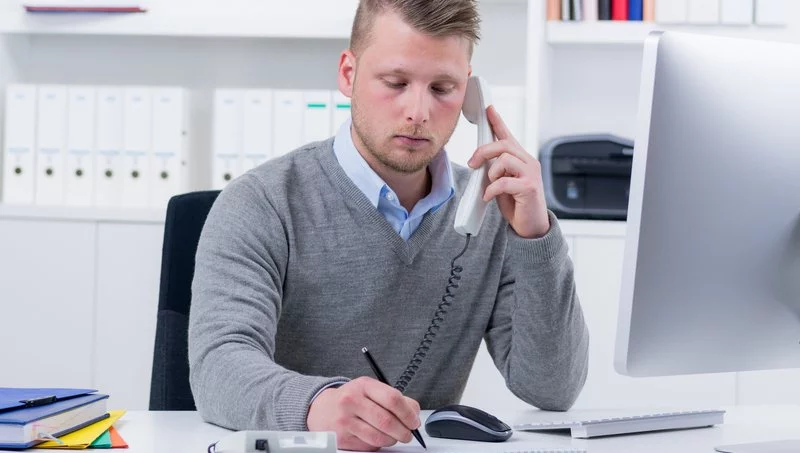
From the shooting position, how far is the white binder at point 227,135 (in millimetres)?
2803

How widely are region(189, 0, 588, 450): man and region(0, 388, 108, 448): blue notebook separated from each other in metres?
0.14

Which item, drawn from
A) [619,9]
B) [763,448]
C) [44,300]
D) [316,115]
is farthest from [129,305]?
[763,448]

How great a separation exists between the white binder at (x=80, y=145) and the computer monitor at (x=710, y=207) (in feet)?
6.86

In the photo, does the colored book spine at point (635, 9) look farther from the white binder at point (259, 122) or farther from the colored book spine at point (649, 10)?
the white binder at point (259, 122)

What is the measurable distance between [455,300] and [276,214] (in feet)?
1.01

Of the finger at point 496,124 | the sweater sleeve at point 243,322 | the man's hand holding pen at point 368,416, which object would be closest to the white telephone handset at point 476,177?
the finger at point 496,124

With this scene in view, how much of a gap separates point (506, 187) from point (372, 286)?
0.27 metres

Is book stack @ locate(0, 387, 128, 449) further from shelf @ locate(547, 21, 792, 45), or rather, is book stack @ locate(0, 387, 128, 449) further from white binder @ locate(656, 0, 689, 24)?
white binder @ locate(656, 0, 689, 24)

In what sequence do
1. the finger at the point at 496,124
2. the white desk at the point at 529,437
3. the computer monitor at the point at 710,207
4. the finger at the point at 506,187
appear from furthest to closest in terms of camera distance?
the finger at the point at 496,124
the finger at the point at 506,187
the white desk at the point at 529,437
the computer monitor at the point at 710,207

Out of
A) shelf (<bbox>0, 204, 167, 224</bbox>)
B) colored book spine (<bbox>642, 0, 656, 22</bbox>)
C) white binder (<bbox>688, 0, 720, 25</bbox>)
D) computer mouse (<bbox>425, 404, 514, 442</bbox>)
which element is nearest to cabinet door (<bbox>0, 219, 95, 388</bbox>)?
shelf (<bbox>0, 204, 167, 224</bbox>)

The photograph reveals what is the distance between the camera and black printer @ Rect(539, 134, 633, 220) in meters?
2.71

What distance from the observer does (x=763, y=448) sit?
116 cm

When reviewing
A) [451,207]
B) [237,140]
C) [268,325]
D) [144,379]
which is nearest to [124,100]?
[237,140]

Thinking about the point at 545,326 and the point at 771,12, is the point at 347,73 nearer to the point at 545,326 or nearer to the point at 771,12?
the point at 545,326
